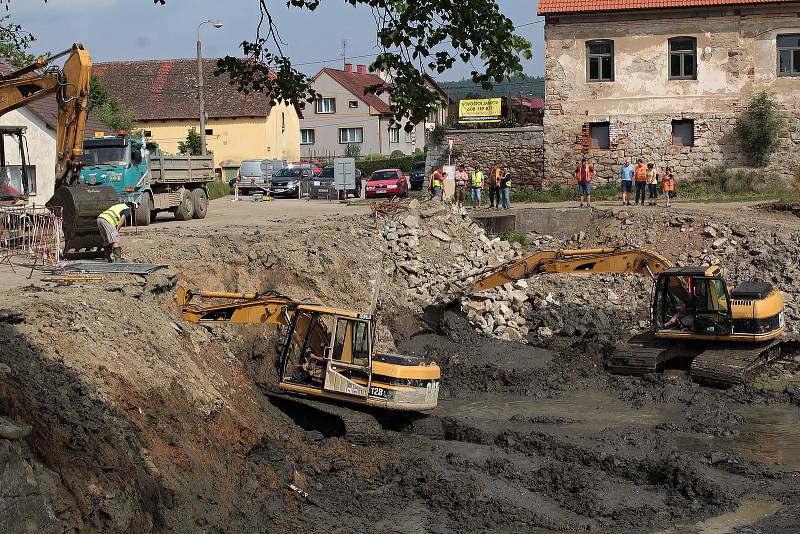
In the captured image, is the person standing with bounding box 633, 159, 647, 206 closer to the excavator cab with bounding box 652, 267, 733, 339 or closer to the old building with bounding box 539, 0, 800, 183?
the old building with bounding box 539, 0, 800, 183

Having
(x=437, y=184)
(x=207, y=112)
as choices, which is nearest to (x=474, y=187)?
(x=437, y=184)

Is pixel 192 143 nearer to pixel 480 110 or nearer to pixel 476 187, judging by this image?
pixel 480 110

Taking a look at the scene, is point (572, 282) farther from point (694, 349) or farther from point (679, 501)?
point (679, 501)

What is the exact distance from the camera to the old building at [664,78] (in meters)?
35.5

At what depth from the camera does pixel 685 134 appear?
120ft

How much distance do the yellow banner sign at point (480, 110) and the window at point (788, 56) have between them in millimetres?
10000

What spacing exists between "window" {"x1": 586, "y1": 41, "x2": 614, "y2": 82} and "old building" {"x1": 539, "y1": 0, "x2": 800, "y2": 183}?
3cm

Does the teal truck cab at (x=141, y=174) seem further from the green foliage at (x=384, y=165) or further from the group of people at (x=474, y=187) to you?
the green foliage at (x=384, y=165)

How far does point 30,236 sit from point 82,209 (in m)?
1.84

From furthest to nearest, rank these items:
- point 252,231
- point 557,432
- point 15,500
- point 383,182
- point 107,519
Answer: point 383,182 < point 252,231 < point 557,432 < point 107,519 < point 15,500

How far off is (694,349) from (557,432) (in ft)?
16.3

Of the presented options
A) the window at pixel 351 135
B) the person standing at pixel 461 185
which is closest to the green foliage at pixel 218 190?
the person standing at pixel 461 185

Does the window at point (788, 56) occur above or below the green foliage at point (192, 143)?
above

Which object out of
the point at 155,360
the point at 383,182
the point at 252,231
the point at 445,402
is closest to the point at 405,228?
the point at 252,231
